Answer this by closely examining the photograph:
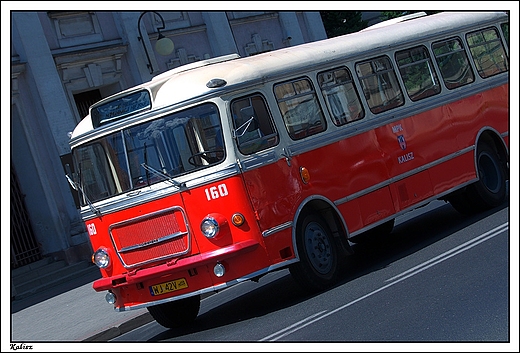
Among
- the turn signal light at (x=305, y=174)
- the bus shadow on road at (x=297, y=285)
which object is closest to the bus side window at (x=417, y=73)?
the bus shadow on road at (x=297, y=285)

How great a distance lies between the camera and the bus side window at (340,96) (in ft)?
40.4

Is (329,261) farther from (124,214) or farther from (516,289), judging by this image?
(516,289)

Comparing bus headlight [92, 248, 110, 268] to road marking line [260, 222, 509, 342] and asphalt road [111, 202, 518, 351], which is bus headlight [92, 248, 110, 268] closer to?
asphalt road [111, 202, 518, 351]

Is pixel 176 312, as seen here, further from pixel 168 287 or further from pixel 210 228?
pixel 210 228

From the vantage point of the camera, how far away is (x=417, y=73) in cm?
1398

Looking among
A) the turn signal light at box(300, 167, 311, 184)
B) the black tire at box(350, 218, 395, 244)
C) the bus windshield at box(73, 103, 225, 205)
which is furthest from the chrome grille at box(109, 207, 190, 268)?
the black tire at box(350, 218, 395, 244)

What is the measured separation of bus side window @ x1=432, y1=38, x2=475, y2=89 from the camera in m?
14.4

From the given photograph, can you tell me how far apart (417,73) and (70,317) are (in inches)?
256

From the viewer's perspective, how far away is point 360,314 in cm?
940

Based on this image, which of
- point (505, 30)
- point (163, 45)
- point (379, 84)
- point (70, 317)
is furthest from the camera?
point (163, 45)

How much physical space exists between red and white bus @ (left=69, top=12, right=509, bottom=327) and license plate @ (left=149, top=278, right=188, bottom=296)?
15 millimetres

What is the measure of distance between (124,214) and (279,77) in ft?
8.39

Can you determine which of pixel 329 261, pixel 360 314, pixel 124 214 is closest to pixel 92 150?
pixel 124 214

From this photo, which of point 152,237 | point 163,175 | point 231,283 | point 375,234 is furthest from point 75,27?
point 231,283
